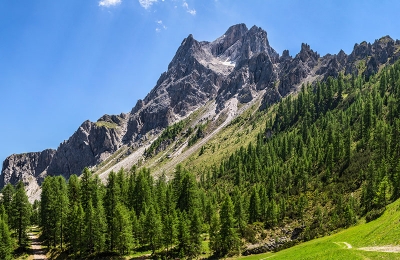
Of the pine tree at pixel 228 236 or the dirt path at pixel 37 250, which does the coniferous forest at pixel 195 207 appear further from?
the dirt path at pixel 37 250

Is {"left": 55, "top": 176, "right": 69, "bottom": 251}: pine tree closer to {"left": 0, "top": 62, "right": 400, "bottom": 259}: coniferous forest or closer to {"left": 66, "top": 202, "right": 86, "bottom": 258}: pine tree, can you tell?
{"left": 0, "top": 62, "right": 400, "bottom": 259}: coniferous forest

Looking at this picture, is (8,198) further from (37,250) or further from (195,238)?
(195,238)

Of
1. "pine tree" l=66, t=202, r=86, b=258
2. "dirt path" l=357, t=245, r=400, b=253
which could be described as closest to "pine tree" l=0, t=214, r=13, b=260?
"pine tree" l=66, t=202, r=86, b=258

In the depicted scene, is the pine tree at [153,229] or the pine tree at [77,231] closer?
the pine tree at [77,231]

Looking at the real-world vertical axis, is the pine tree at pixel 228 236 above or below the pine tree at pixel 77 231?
below

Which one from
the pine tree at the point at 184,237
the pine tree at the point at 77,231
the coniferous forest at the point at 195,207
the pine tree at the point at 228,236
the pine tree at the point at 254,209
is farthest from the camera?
the pine tree at the point at 254,209

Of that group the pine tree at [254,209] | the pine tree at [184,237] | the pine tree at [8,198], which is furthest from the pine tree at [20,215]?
the pine tree at [254,209]

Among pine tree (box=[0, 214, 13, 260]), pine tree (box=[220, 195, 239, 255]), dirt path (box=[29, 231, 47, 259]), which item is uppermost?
pine tree (box=[0, 214, 13, 260])

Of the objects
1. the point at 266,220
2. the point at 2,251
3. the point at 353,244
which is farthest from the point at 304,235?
the point at 2,251

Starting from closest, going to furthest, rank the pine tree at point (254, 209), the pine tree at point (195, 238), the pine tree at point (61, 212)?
the pine tree at point (195, 238)
the pine tree at point (61, 212)
the pine tree at point (254, 209)

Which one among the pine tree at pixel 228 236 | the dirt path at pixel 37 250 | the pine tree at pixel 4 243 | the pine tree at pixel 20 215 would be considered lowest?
the pine tree at pixel 228 236

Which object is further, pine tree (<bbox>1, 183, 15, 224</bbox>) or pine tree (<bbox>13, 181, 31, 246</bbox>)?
pine tree (<bbox>1, 183, 15, 224</bbox>)

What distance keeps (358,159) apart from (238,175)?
58342 mm

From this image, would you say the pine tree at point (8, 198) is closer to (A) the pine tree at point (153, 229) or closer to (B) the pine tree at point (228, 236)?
(A) the pine tree at point (153, 229)
